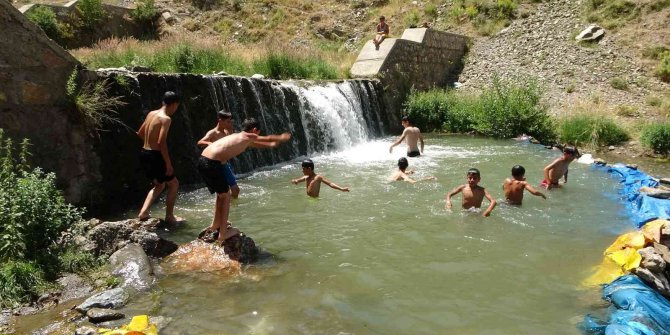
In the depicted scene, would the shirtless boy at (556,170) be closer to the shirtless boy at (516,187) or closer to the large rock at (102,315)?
the shirtless boy at (516,187)

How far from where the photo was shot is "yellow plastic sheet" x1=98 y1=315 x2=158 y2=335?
3.56 m

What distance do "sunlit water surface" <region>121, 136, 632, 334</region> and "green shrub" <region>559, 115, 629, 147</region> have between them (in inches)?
188

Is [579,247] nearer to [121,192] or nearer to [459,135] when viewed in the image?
[121,192]

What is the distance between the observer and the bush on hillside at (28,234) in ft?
14.1

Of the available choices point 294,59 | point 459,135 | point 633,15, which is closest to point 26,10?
point 294,59

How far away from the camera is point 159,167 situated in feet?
20.0

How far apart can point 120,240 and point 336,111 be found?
8700 millimetres

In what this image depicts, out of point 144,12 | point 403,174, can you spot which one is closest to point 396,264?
point 403,174

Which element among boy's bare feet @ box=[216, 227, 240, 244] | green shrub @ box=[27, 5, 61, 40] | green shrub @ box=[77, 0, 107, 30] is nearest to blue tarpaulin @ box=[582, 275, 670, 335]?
boy's bare feet @ box=[216, 227, 240, 244]

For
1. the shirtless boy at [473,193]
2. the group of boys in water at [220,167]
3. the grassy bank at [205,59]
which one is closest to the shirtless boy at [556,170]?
the group of boys in water at [220,167]

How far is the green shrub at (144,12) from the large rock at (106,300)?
20.5 metres

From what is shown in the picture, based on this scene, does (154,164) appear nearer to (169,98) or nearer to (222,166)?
(169,98)

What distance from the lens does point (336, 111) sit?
43.7 ft

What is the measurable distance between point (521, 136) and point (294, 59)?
713 cm
